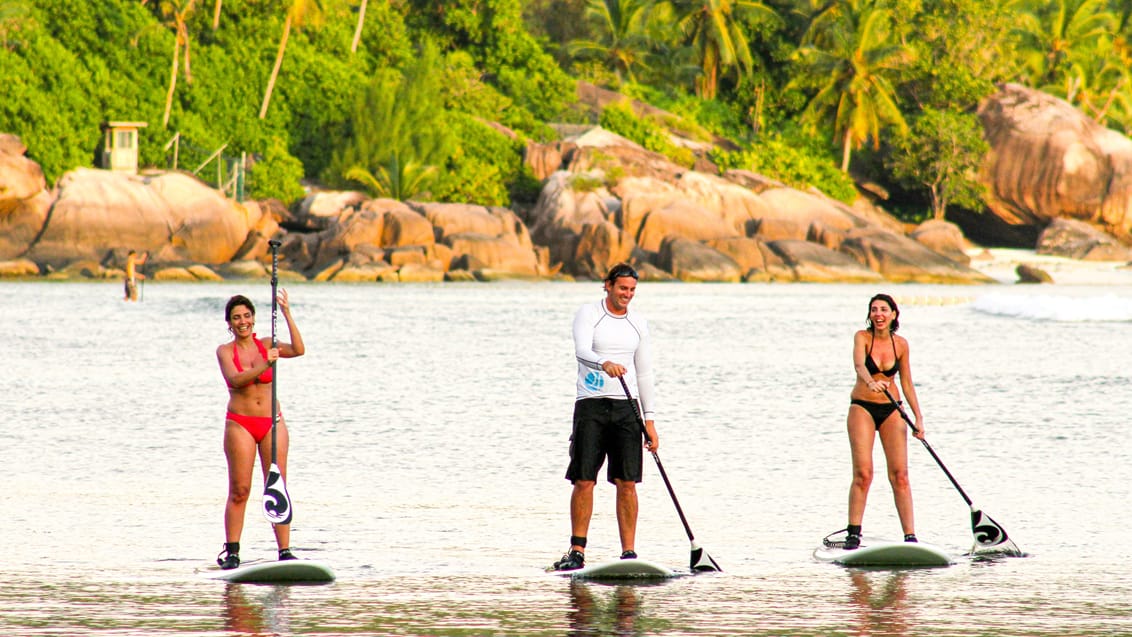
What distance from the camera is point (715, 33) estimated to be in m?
75.9

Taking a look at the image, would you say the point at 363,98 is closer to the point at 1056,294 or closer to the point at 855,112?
the point at 855,112

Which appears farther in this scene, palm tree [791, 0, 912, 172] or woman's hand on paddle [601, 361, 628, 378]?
palm tree [791, 0, 912, 172]

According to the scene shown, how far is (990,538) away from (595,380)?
260 cm

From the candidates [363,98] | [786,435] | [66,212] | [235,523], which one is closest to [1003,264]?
[363,98]

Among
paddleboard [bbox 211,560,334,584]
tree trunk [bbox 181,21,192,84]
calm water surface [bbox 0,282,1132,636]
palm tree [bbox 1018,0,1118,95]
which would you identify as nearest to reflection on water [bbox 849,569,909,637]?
calm water surface [bbox 0,282,1132,636]

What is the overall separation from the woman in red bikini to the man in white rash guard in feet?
4.93

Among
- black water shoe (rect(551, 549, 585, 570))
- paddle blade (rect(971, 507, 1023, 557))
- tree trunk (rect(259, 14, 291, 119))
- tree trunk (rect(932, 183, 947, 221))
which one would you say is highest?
tree trunk (rect(259, 14, 291, 119))

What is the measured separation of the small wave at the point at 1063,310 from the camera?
136 feet

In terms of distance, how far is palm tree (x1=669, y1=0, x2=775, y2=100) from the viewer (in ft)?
249

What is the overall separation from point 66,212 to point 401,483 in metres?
53.4

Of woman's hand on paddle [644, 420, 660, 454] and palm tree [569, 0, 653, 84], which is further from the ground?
palm tree [569, 0, 653, 84]

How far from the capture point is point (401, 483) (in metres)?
12.4

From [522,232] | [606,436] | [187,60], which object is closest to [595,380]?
[606,436]

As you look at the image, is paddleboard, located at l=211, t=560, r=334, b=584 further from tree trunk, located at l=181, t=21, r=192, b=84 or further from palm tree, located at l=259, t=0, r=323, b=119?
tree trunk, located at l=181, t=21, r=192, b=84
